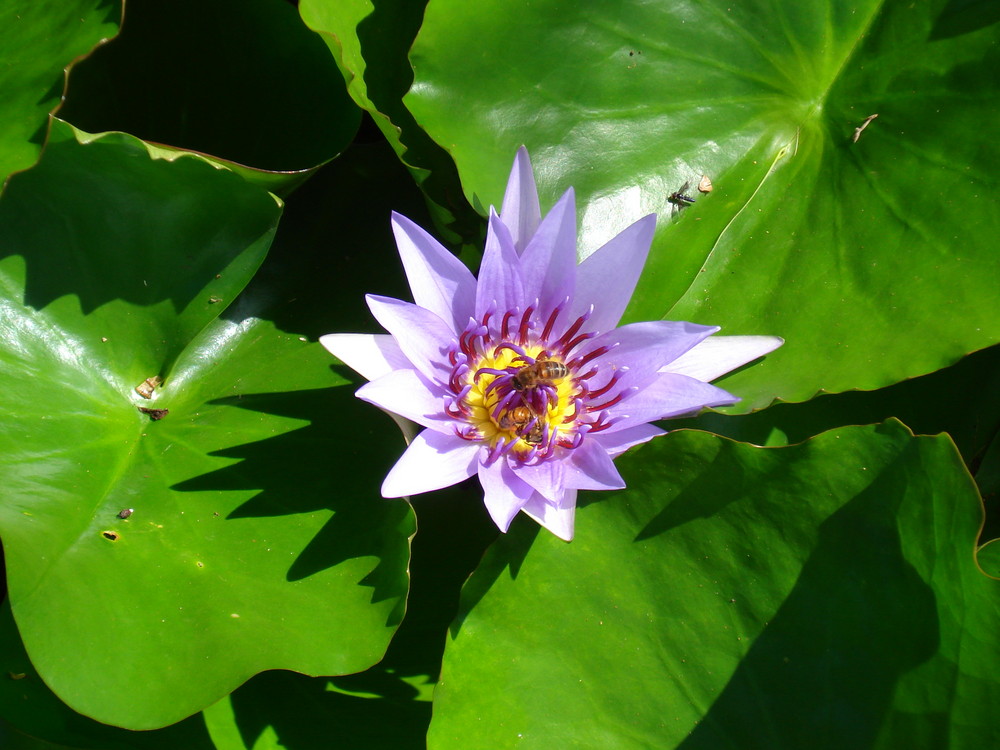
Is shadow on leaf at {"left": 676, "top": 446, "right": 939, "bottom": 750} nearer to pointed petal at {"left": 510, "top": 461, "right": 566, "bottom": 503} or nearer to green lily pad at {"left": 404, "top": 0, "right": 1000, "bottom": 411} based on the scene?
green lily pad at {"left": 404, "top": 0, "right": 1000, "bottom": 411}

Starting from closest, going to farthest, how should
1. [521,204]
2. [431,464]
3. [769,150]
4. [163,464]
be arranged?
1. [431,464]
2. [521,204]
3. [163,464]
4. [769,150]

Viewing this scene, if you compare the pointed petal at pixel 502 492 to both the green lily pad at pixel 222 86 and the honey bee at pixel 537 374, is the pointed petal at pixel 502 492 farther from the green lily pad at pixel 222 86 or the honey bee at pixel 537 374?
the green lily pad at pixel 222 86

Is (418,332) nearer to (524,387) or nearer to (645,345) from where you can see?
(524,387)

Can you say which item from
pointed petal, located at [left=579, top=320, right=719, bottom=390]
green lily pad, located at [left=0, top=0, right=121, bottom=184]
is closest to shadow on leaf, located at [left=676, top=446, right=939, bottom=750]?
pointed petal, located at [left=579, top=320, right=719, bottom=390]

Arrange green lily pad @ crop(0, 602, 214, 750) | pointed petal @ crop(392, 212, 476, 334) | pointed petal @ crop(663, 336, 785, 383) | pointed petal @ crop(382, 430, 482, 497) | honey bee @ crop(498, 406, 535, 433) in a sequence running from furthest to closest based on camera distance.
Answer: green lily pad @ crop(0, 602, 214, 750)
honey bee @ crop(498, 406, 535, 433)
pointed petal @ crop(663, 336, 785, 383)
pointed petal @ crop(392, 212, 476, 334)
pointed petal @ crop(382, 430, 482, 497)

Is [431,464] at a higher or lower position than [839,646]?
higher

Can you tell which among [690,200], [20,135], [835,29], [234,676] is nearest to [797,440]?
[690,200]

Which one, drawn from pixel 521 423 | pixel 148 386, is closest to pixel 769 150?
pixel 521 423
